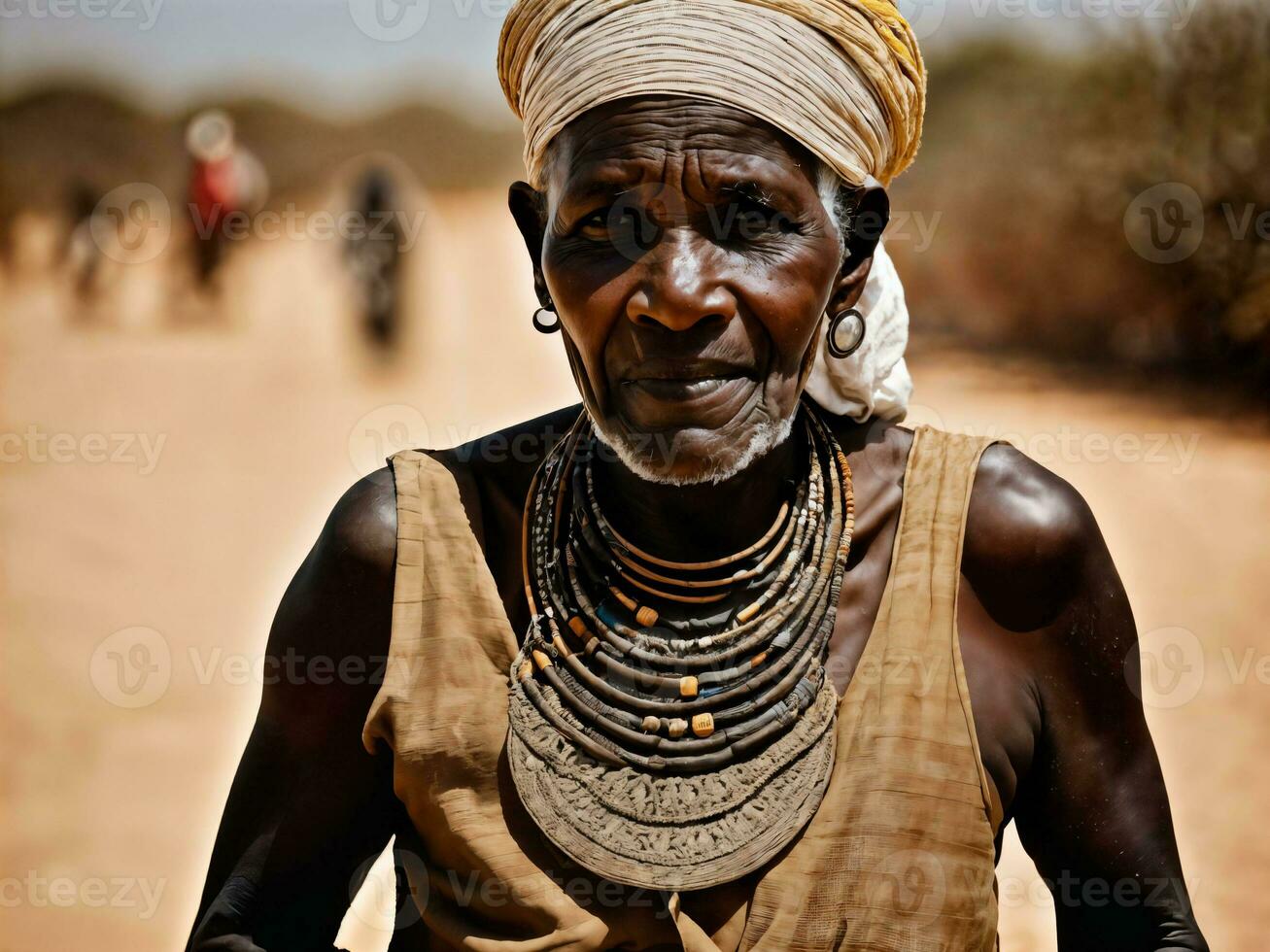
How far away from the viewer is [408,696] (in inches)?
93.4

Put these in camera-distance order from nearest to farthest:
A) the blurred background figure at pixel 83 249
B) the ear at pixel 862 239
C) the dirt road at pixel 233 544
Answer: the ear at pixel 862 239
the dirt road at pixel 233 544
the blurred background figure at pixel 83 249

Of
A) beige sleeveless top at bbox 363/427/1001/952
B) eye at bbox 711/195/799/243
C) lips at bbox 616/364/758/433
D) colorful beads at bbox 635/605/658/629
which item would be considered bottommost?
beige sleeveless top at bbox 363/427/1001/952

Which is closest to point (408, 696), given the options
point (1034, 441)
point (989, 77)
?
point (1034, 441)

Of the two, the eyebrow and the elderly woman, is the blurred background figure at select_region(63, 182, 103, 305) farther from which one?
the eyebrow

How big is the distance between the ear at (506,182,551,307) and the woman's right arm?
0.44 metres

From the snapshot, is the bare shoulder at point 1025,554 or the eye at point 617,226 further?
the bare shoulder at point 1025,554

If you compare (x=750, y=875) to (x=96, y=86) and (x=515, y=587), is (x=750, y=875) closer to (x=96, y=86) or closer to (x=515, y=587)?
(x=515, y=587)

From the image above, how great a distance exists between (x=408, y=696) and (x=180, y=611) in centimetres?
688

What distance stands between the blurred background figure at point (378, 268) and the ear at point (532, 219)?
48.6ft

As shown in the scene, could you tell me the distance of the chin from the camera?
2.22 m

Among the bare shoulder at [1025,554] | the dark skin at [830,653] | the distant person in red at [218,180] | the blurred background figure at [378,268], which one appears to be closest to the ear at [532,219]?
the dark skin at [830,653]

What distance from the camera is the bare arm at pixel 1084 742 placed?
2447 millimetres

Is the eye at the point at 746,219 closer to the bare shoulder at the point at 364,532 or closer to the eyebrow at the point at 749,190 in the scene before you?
the eyebrow at the point at 749,190

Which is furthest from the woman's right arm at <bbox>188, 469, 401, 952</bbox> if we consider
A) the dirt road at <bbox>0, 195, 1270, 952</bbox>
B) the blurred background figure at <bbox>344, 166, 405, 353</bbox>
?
the blurred background figure at <bbox>344, 166, 405, 353</bbox>
